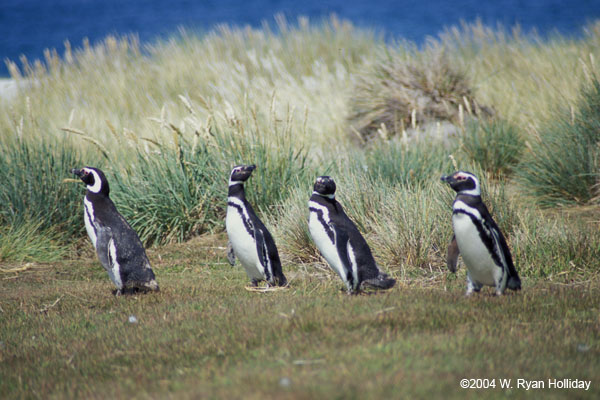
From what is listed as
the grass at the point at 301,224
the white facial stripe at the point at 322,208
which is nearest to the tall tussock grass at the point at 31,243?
the grass at the point at 301,224

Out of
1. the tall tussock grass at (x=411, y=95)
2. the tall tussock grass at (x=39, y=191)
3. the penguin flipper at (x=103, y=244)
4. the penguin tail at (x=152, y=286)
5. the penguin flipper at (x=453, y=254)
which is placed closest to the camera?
the penguin flipper at (x=453, y=254)

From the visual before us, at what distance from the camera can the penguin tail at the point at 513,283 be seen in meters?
4.46

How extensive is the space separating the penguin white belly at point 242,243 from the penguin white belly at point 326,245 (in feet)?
1.96

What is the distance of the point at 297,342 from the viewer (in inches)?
131

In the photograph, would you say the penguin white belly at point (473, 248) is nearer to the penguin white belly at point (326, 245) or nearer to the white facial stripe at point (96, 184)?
the penguin white belly at point (326, 245)

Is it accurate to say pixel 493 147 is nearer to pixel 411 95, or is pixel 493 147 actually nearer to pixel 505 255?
pixel 411 95

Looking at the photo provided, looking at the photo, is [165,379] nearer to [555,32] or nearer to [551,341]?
[551,341]

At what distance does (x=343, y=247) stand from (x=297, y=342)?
151 centimetres

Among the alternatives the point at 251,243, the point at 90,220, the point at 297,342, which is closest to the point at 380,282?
the point at 251,243

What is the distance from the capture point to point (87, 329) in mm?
4082

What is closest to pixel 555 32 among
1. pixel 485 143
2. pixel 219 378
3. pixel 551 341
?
pixel 485 143

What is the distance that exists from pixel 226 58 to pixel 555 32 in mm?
8703

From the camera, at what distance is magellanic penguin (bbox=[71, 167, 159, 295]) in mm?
5156

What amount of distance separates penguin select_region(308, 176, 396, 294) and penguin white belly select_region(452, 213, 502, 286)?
0.72m
